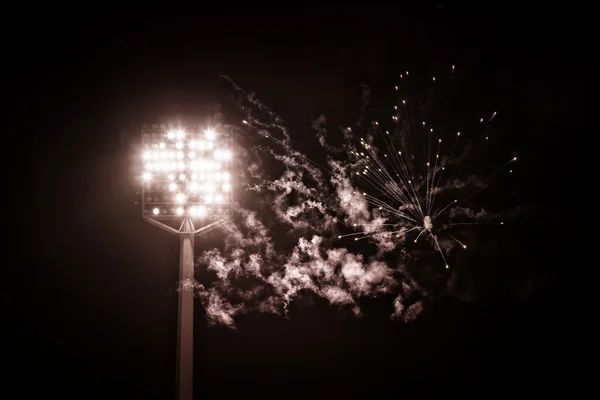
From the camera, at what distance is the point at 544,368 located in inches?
259

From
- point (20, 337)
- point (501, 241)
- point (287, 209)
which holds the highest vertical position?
point (287, 209)

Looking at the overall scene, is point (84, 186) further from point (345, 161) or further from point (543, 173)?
point (543, 173)

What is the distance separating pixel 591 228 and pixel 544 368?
101 inches

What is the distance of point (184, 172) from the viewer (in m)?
5.70

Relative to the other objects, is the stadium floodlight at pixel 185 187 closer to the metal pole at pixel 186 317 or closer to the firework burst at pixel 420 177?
the metal pole at pixel 186 317

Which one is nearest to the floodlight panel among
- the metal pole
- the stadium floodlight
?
the stadium floodlight

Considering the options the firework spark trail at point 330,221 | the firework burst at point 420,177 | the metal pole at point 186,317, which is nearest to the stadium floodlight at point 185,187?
the metal pole at point 186,317

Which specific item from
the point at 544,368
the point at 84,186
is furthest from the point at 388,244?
the point at 84,186

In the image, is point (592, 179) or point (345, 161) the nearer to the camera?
point (345, 161)

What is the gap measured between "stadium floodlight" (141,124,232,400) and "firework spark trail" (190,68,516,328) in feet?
1.59

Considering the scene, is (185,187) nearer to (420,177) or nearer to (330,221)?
(330,221)

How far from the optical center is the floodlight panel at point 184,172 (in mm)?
5609

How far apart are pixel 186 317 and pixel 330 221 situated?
2.61 m

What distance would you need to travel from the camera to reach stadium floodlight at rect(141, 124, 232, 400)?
554 centimetres
